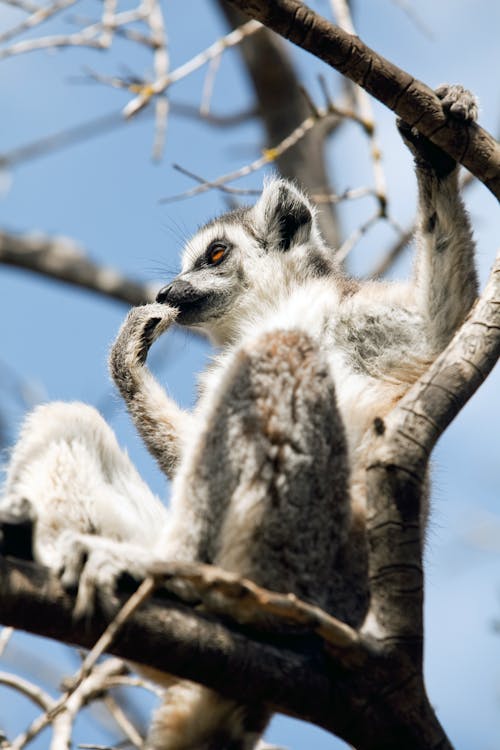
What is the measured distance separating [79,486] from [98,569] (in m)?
1.30

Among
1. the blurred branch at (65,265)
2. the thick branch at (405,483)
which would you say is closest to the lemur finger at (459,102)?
the thick branch at (405,483)

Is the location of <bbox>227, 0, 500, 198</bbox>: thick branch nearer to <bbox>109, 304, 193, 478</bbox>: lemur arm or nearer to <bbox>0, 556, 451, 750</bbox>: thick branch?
<bbox>109, 304, 193, 478</bbox>: lemur arm

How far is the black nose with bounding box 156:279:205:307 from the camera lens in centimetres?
848

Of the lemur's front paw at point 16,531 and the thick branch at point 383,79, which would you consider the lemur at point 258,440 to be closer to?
the lemur's front paw at point 16,531

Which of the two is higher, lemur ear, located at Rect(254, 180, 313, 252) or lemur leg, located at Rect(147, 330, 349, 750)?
lemur ear, located at Rect(254, 180, 313, 252)

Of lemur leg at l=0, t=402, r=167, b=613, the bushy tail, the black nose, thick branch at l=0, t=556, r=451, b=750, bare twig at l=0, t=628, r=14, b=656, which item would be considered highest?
Answer: the black nose

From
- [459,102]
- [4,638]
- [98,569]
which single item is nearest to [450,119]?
[459,102]

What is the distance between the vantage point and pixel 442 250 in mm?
6887

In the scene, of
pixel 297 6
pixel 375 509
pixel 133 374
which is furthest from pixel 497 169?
pixel 133 374

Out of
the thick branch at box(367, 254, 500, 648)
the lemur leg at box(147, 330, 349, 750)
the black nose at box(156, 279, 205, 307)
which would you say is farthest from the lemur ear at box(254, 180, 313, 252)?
the thick branch at box(367, 254, 500, 648)

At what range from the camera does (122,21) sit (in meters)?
10.7

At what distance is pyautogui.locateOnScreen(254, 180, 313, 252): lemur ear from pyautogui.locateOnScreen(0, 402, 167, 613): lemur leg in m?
2.63

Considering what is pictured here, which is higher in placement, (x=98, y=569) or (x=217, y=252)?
(x=217, y=252)

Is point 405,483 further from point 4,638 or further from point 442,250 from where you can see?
point 4,638
